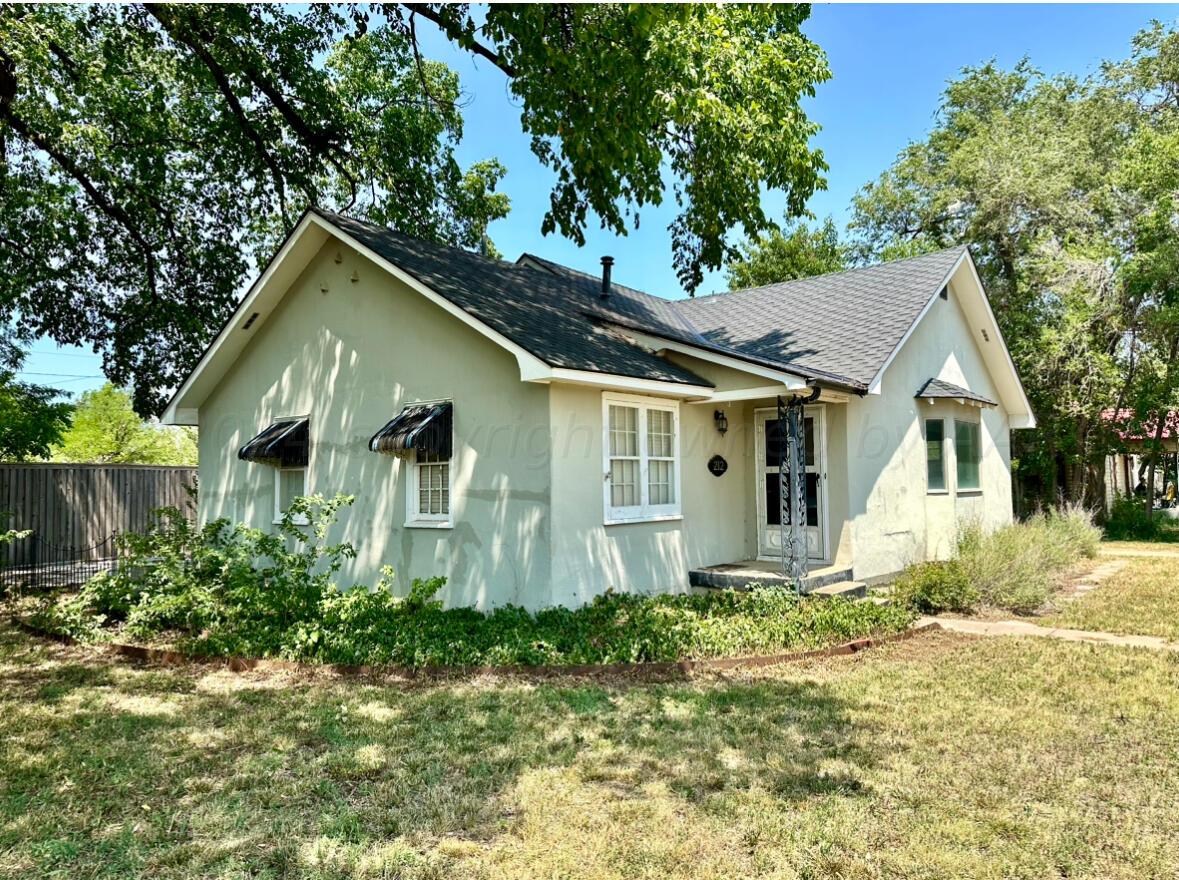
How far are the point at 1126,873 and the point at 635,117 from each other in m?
7.42

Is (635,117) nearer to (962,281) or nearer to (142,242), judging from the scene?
(962,281)

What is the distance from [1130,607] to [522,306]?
8.84 metres

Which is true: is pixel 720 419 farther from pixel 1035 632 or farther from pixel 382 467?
pixel 382 467

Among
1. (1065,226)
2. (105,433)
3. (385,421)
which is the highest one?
(1065,226)

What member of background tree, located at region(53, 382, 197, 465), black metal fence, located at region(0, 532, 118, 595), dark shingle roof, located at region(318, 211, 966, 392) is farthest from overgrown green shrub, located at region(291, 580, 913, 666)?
background tree, located at region(53, 382, 197, 465)

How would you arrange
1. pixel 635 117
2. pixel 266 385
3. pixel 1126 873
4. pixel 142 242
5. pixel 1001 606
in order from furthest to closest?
pixel 142 242 < pixel 266 385 < pixel 1001 606 < pixel 635 117 < pixel 1126 873

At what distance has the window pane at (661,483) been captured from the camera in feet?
32.4

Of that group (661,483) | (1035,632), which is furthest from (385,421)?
(1035,632)

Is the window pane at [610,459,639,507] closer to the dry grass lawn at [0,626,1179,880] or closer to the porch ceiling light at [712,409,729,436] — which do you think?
the porch ceiling light at [712,409,729,436]

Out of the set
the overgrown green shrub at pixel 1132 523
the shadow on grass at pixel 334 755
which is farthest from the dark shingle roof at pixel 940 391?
the overgrown green shrub at pixel 1132 523

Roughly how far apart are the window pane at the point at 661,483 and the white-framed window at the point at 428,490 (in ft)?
8.58

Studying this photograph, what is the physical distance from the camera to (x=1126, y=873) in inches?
132

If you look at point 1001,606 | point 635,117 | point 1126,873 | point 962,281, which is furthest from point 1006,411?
point 1126,873

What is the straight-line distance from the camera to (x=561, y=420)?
8.56m
